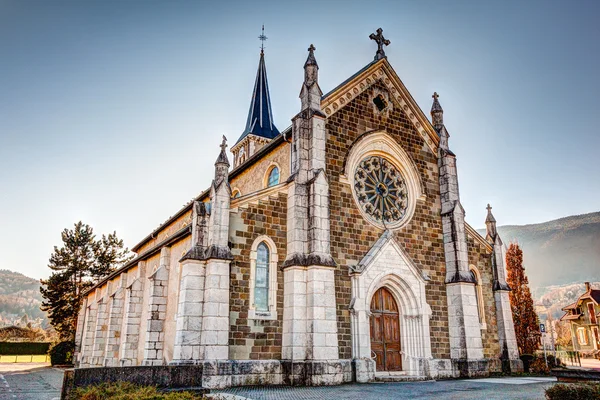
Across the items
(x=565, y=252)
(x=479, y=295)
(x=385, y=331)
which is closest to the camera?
(x=385, y=331)

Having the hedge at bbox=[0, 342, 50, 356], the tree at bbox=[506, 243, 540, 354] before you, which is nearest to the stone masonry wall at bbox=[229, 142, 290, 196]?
the tree at bbox=[506, 243, 540, 354]

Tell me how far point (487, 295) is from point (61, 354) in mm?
33357

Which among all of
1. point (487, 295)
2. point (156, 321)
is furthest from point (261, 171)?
point (487, 295)

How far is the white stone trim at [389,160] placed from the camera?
19.0 meters

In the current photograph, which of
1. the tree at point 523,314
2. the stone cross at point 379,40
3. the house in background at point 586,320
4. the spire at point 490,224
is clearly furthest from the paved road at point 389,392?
the house in background at point 586,320

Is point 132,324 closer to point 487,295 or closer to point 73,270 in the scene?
point 487,295

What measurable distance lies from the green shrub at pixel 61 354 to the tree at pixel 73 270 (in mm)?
4553

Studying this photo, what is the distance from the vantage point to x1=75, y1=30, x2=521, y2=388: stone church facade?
15109 millimetres

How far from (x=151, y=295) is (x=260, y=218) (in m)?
6.15

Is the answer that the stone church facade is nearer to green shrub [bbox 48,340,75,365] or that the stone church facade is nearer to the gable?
the gable

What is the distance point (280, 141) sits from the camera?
19.5 meters

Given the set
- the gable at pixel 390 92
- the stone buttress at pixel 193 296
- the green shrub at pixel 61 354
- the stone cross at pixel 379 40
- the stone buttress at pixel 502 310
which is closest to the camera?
the stone buttress at pixel 193 296

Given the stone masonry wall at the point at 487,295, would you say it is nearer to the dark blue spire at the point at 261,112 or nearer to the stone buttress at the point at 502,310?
the stone buttress at the point at 502,310

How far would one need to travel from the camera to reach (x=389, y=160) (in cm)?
2102
